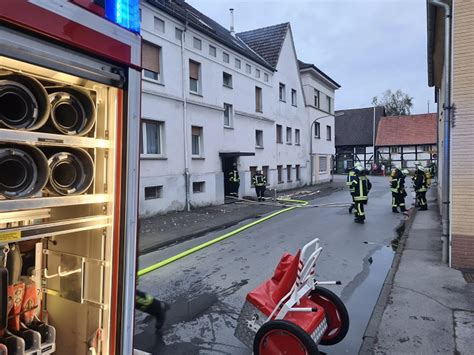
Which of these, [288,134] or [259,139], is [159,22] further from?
[288,134]

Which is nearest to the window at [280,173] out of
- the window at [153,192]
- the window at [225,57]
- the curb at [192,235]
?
the window at [225,57]

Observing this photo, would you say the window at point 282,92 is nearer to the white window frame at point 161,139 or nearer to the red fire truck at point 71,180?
the white window frame at point 161,139

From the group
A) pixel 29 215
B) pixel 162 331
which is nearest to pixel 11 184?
pixel 29 215

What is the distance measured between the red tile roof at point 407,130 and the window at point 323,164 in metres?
16.1

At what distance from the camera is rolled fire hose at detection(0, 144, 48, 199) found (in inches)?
82.1

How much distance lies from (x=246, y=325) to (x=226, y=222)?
336 inches

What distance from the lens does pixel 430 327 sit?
4266 millimetres

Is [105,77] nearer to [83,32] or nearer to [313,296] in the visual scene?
[83,32]

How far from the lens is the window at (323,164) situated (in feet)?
104

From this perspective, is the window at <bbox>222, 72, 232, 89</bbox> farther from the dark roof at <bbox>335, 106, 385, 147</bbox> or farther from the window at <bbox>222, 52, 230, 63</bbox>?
the dark roof at <bbox>335, 106, 385, 147</bbox>

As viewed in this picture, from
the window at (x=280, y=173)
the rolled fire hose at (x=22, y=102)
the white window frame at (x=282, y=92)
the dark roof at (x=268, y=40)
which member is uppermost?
the dark roof at (x=268, y=40)

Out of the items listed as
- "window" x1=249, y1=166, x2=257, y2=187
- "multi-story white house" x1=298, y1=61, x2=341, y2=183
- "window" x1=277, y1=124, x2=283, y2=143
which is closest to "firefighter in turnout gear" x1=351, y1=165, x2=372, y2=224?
"window" x1=249, y1=166, x2=257, y2=187

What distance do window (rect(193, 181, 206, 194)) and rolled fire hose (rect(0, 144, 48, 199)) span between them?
43.1 ft

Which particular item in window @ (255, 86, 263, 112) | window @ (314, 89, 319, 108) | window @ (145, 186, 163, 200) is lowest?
window @ (145, 186, 163, 200)
